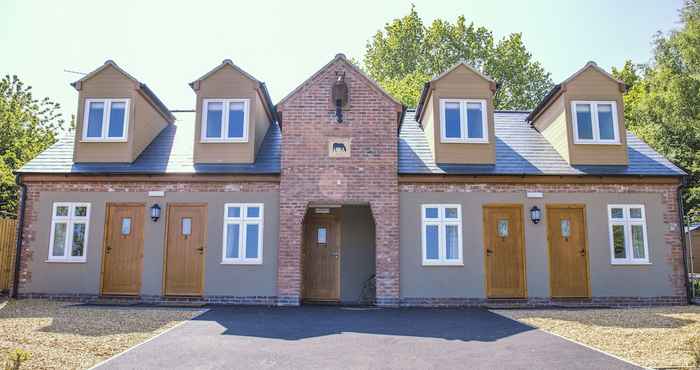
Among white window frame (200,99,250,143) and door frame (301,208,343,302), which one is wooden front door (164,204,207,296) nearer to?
white window frame (200,99,250,143)

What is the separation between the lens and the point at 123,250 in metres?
12.1

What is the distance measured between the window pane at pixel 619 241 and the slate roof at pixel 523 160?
4.62ft

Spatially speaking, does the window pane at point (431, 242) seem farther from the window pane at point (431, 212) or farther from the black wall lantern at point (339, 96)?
the black wall lantern at point (339, 96)

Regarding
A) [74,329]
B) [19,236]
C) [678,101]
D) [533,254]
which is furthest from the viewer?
[678,101]

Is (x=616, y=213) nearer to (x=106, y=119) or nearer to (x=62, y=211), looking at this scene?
(x=106, y=119)

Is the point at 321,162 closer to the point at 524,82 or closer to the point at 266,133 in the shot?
Answer: the point at 266,133

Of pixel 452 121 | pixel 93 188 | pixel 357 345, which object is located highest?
pixel 452 121

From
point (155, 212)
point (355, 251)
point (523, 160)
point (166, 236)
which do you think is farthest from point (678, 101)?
point (155, 212)

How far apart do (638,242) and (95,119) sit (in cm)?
1472

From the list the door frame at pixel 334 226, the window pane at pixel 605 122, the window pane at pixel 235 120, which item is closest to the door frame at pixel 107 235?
the window pane at pixel 235 120

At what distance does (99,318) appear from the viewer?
9.08 metres

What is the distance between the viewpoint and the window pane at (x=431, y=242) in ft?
39.2

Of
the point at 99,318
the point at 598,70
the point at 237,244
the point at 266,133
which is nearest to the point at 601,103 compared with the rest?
the point at 598,70

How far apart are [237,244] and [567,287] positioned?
8.36 m
